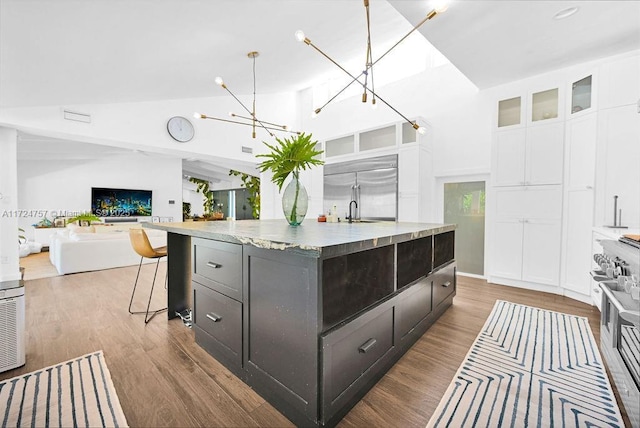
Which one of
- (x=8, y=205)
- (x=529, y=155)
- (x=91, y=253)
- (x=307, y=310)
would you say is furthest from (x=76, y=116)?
(x=529, y=155)

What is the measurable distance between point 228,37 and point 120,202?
24.7 ft

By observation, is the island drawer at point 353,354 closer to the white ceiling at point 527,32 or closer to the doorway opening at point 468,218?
the white ceiling at point 527,32

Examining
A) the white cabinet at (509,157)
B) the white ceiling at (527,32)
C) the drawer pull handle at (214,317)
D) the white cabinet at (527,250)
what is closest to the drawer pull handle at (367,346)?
the drawer pull handle at (214,317)

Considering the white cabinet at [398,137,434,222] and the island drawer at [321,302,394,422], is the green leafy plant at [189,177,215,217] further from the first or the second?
the island drawer at [321,302,394,422]

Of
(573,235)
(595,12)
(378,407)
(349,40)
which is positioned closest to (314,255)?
Result: (378,407)

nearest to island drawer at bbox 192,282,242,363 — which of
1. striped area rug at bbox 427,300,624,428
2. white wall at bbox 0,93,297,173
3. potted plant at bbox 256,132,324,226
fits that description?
potted plant at bbox 256,132,324,226

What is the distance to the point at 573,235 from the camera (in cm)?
322

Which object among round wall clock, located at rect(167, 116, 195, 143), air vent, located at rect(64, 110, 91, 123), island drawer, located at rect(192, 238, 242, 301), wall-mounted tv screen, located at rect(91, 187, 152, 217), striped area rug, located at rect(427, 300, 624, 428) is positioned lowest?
striped area rug, located at rect(427, 300, 624, 428)

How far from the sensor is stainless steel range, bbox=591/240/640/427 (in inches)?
45.5

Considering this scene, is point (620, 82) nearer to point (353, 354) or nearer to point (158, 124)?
point (353, 354)

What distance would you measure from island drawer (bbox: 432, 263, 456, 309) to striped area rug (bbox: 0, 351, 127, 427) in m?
2.24

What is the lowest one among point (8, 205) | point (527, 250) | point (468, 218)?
point (527, 250)

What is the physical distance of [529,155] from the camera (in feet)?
11.6

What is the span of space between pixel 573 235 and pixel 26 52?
5741 millimetres
